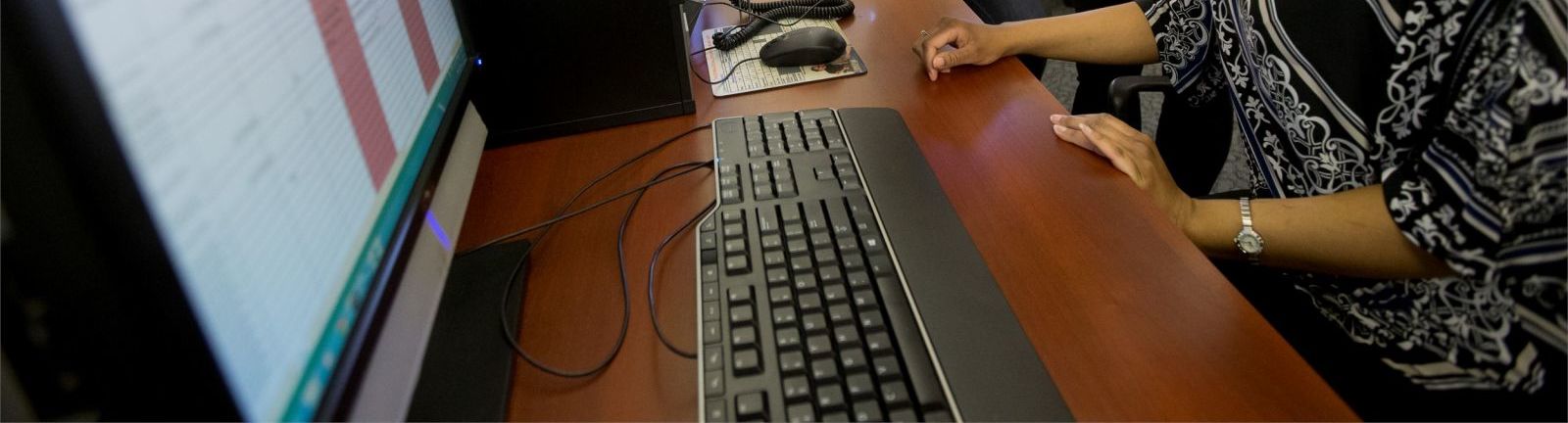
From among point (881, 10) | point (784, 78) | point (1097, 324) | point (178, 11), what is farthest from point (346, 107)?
point (881, 10)

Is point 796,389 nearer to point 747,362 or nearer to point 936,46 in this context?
point 747,362

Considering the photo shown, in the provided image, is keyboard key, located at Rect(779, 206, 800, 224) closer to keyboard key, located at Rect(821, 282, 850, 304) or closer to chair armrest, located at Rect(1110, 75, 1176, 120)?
keyboard key, located at Rect(821, 282, 850, 304)

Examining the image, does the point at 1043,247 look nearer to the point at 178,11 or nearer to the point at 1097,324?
the point at 1097,324

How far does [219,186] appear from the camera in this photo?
33 cm

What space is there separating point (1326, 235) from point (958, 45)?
0.46 metres

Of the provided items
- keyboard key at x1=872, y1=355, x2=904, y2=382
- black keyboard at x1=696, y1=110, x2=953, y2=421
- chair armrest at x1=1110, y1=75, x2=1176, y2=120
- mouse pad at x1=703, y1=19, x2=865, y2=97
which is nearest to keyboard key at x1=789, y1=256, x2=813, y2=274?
black keyboard at x1=696, y1=110, x2=953, y2=421

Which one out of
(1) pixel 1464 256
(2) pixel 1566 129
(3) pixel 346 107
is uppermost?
(3) pixel 346 107

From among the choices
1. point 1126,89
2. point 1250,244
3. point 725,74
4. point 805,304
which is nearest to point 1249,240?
point 1250,244

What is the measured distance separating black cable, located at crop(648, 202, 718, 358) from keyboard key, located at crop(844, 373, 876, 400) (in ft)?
0.39

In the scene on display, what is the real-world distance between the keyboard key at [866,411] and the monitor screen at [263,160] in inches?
11.0

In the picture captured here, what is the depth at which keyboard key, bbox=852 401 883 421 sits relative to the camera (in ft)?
1.63

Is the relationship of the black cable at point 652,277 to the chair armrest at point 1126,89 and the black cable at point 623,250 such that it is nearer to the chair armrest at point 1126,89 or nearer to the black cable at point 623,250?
the black cable at point 623,250

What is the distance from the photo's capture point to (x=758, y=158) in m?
0.79

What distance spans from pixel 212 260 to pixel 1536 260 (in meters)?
0.80
